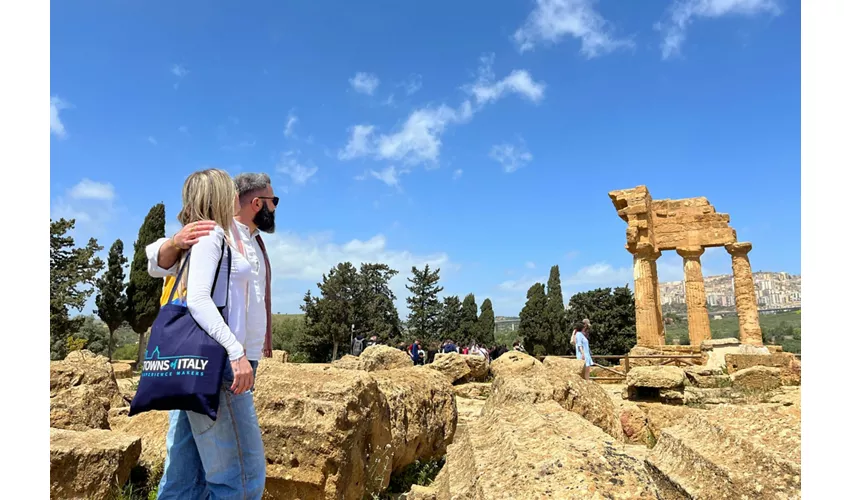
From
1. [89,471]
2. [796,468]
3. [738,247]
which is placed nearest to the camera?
[796,468]

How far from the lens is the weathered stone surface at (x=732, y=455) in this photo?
171cm

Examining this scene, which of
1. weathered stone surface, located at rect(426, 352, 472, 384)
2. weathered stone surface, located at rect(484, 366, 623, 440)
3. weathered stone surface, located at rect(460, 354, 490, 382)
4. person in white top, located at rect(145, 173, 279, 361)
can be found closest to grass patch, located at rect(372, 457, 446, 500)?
weathered stone surface, located at rect(484, 366, 623, 440)

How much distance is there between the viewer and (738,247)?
19.4 m

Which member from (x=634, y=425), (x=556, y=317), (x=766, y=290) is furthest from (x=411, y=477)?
(x=766, y=290)

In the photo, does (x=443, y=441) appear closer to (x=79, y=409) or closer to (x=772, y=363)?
(x=79, y=409)

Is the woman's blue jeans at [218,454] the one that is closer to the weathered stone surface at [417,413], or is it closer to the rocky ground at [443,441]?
the rocky ground at [443,441]

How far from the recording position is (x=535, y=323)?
39.6 m

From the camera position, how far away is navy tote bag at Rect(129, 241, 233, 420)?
1779 millimetres

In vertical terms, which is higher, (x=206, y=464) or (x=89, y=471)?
(x=206, y=464)

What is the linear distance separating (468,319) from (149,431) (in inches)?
1627

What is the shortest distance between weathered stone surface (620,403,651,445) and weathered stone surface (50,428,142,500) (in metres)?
4.17
